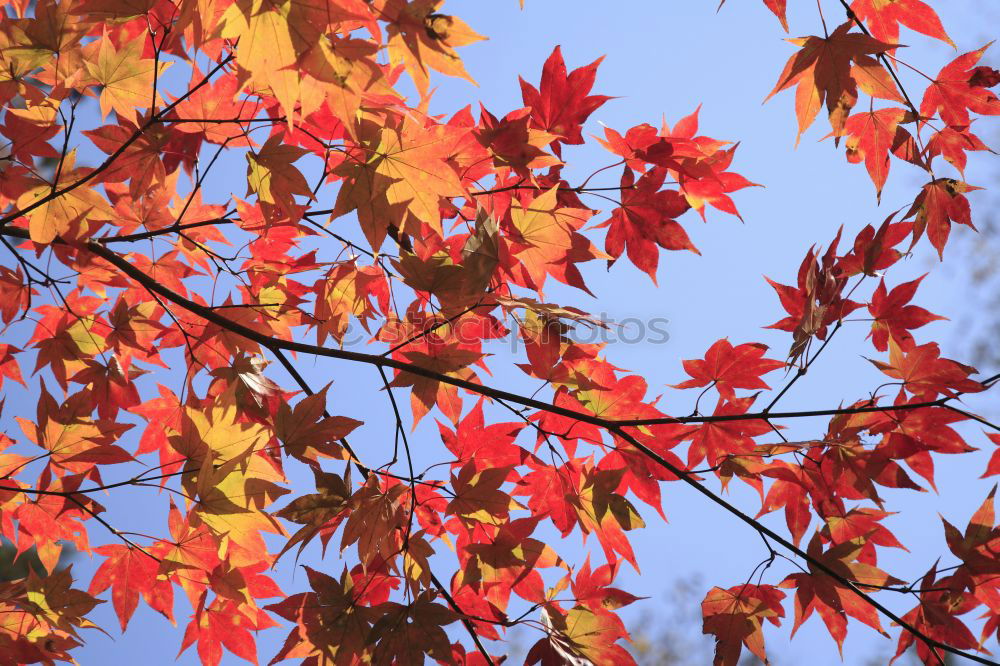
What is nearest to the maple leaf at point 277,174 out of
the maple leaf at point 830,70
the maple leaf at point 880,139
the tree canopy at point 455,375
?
the tree canopy at point 455,375

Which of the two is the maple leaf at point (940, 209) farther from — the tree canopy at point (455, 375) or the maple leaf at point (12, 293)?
the maple leaf at point (12, 293)

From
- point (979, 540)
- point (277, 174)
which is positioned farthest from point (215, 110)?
point (979, 540)

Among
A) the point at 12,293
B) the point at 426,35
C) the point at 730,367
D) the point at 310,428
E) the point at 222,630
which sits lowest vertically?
the point at 222,630

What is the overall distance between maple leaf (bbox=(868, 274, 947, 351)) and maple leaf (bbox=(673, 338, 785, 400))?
323 mm

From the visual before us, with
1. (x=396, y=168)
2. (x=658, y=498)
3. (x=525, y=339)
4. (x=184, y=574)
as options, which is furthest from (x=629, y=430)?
(x=184, y=574)

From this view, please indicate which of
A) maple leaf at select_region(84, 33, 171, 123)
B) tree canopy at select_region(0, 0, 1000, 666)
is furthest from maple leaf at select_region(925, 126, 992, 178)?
maple leaf at select_region(84, 33, 171, 123)

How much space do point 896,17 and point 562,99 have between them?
71 centimetres

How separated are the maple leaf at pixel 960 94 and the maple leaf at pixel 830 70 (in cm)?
41

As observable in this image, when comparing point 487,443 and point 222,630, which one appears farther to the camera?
point 222,630

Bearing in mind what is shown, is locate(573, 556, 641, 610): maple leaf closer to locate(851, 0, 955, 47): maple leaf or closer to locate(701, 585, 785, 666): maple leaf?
locate(701, 585, 785, 666): maple leaf

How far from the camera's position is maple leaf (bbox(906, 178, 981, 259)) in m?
1.56

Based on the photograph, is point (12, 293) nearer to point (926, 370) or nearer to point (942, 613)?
point (926, 370)

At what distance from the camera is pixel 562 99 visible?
1489 millimetres

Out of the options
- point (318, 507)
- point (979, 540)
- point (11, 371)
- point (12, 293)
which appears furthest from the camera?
point (11, 371)
